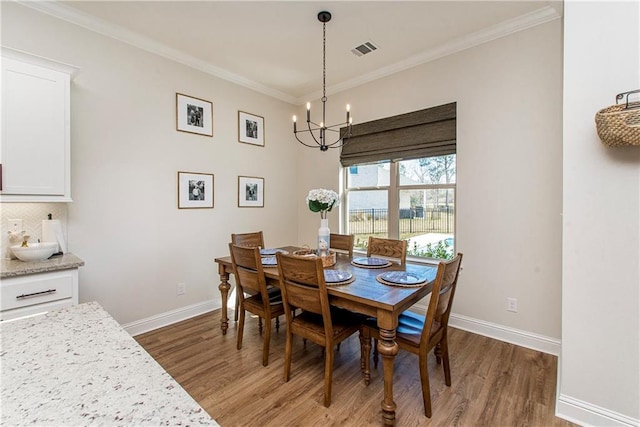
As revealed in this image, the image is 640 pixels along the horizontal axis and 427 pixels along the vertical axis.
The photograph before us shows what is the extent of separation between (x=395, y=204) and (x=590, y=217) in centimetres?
198

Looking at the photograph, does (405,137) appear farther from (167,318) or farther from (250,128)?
(167,318)

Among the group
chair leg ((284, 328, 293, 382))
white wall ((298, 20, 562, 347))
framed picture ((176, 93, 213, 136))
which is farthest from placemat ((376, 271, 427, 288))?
framed picture ((176, 93, 213, 136))

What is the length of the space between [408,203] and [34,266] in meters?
3.32

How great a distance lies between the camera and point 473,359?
2445 millimetres

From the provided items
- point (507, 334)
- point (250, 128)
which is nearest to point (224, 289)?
point (250, 128)

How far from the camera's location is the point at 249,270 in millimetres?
2436

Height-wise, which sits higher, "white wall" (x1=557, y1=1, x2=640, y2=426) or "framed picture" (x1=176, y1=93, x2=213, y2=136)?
"framed picture" (x1=176, y1=93, x2=213, y2=136)

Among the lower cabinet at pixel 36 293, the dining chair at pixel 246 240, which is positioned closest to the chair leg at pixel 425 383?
the dining chair at pixel 246 240

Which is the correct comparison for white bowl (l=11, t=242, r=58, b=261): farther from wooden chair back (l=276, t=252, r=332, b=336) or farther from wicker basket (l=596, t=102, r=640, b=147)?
wicker basket (l=596, t=102, r=640, b=147)

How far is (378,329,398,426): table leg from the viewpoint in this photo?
1.70m

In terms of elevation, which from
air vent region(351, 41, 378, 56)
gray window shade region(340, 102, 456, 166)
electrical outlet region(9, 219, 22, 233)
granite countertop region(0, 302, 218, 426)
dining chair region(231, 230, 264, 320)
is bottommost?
granite countertop region(0, 302, 218, 426)

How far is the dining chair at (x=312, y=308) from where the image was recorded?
1862 mm

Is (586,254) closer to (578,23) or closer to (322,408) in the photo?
(578,23)

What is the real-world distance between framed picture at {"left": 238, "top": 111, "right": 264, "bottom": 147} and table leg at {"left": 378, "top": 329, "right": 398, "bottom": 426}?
9.75ft
